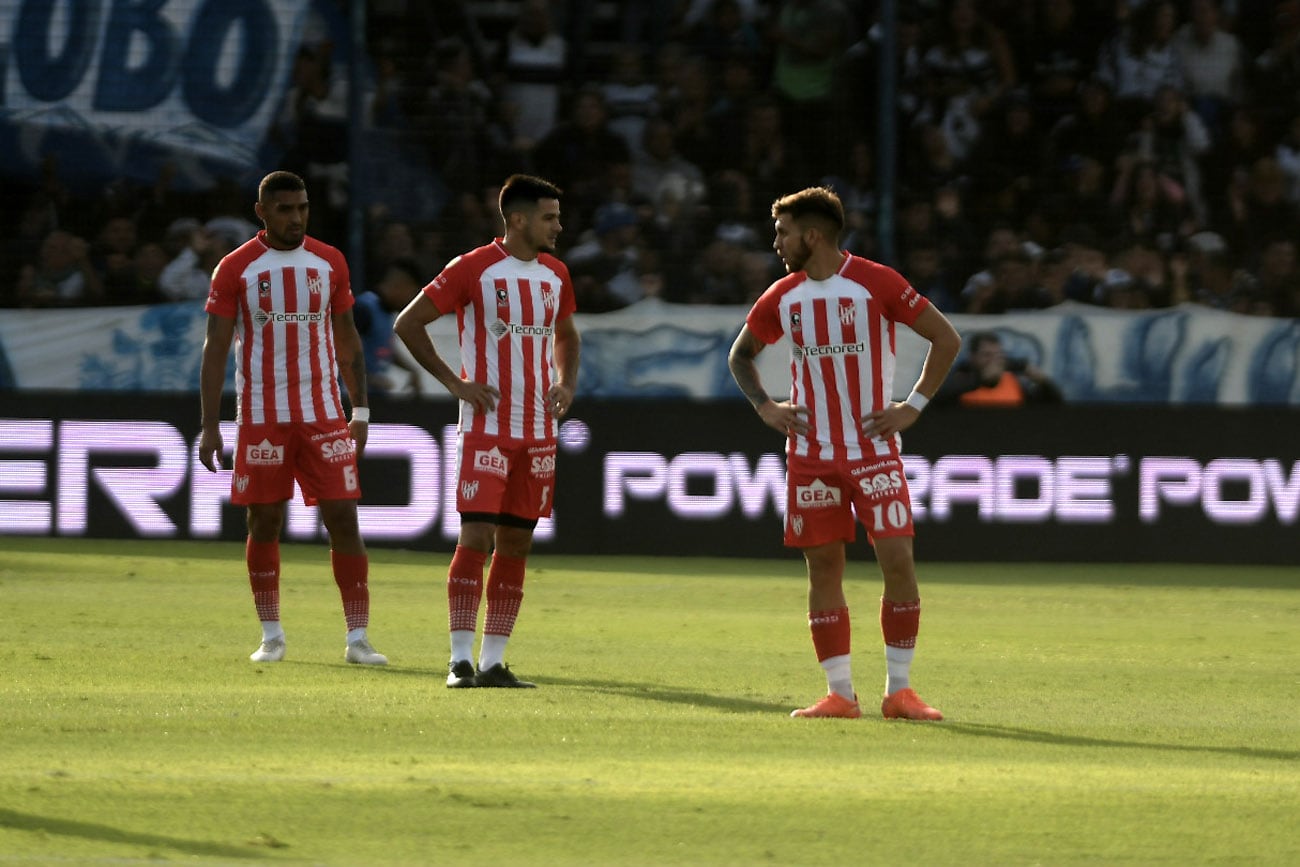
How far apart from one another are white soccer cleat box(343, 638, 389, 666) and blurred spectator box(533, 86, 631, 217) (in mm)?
9937

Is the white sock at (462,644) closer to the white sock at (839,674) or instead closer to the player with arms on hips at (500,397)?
the player with arms on hips at (500,397)

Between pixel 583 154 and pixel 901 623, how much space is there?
11936mm

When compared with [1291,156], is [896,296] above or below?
below

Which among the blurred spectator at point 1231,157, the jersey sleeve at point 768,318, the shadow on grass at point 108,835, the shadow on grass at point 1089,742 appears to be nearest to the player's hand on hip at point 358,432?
the jersey sleeve at point 768,318

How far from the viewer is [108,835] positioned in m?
5.32

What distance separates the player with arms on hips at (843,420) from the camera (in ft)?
24.9

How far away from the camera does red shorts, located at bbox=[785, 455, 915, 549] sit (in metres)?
7.58

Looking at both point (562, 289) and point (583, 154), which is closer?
point (562, 289)

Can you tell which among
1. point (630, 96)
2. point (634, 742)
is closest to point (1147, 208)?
point (630, 96)

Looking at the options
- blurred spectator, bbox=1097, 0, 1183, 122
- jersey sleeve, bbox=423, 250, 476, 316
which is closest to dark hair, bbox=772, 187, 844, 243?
jersey sleeve, bbox=423, 250, 476, 316

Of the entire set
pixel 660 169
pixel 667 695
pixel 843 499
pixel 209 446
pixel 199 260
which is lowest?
pixel 667 695

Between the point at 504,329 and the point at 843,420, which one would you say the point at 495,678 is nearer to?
the point at 504,329

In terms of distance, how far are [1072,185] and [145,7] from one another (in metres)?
7.84

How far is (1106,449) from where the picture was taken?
15633mm
